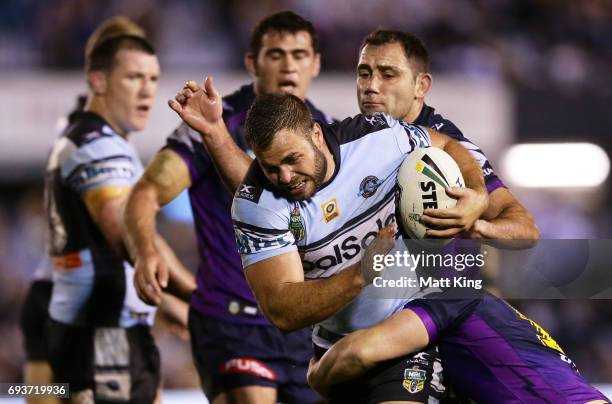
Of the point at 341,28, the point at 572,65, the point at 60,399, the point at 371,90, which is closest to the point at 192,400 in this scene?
the point at 60,399

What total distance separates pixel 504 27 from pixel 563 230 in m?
2.45

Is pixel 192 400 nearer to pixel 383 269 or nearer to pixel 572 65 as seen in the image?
pixel 383 269

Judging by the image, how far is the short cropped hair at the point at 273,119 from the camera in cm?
372

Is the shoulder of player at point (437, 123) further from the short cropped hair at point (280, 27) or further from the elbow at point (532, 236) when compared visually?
the short cropped hair at point (280, 27)

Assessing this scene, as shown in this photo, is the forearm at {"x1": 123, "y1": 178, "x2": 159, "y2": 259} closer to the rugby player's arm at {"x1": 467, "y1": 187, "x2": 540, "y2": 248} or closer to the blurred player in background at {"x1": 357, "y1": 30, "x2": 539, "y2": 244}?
the blurred player in background at {"x1": 357, "y1": 30, "x2": 539, "y2": 244}

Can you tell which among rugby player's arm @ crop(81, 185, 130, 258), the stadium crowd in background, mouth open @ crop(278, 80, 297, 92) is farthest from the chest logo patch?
the stadium crowd in background

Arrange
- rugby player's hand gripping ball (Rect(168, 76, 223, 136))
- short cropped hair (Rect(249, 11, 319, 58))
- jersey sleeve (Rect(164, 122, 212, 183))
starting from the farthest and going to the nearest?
short cropped hair (Rect(249, 11, 319, 58)) → jersey sleeve (Rect(164, 122, 212, 183)) → rugby player's hand gripping ball (Rect(168, 76, 223, 136))

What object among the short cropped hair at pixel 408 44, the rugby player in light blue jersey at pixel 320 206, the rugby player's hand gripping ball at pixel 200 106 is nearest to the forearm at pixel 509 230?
the rugby player in light blue jersey at pixel 320 206

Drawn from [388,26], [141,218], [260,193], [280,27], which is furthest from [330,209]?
[388,26]

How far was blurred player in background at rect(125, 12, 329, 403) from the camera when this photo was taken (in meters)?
4.81

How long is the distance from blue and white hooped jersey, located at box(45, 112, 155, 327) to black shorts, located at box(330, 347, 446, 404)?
1706 millimetres

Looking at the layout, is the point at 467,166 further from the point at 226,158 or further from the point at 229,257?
the point at 229,257

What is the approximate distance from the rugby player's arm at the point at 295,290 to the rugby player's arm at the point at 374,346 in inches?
11.4

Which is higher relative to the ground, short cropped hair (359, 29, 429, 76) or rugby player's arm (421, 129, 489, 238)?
short cropped hair (359, 29, 429, 76)
